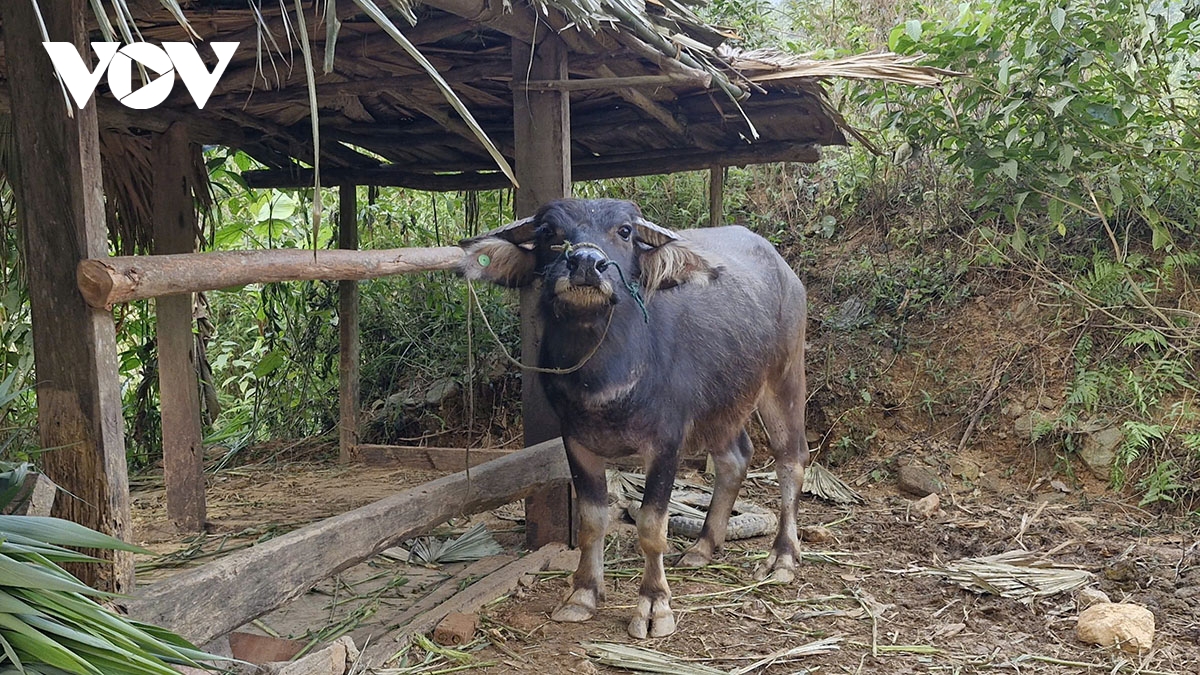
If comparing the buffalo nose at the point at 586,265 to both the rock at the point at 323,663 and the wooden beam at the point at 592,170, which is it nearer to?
the rock at the point at 323,663

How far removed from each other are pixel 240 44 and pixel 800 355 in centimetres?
299

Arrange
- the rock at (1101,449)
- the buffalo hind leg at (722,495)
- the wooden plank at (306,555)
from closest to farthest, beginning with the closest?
the wooden plank at (306,555) → the buffalo hind leg at (722,495) → the rock at (1101,449)

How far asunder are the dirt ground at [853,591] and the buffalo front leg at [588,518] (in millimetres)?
122

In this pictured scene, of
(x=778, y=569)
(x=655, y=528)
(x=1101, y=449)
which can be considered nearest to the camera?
(x=655, y=528)

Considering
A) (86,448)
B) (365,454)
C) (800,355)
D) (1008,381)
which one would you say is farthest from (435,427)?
(86,448)

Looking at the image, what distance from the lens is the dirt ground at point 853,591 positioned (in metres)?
3.53

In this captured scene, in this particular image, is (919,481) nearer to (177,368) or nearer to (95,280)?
(177,368)

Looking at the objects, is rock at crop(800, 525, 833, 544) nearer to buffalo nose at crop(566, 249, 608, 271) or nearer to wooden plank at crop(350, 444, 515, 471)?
wooden plank at crop(350, 444, 515, 471)

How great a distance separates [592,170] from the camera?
20.9 feet

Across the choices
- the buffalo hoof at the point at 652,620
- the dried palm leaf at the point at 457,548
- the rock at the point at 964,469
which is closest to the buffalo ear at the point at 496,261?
the buffalo hoof at the point at 652,620

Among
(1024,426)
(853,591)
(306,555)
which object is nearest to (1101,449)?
(1024,426)

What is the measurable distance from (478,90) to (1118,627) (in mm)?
3606

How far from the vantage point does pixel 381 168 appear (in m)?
6.57

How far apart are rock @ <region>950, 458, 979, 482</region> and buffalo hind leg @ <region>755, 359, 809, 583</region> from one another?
5.93 feet
